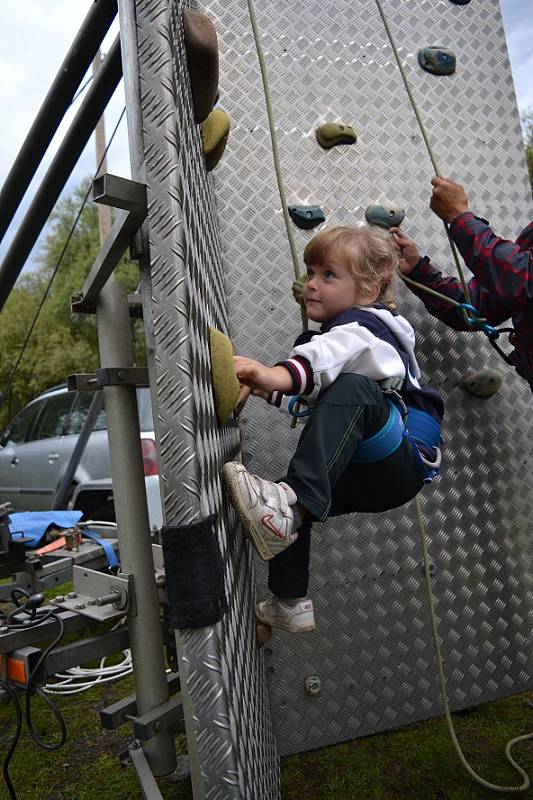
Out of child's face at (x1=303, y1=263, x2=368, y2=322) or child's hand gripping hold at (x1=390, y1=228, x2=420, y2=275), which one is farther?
child's hand gripping hold at (x1=390, y1=228, x2=420, y2=275)

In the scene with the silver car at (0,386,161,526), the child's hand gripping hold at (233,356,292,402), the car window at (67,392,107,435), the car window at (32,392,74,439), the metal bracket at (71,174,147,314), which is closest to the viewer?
the metal bracket at (71,174,147,314)

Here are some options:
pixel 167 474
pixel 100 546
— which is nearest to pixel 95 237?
pixel 100 546

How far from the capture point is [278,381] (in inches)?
73.6

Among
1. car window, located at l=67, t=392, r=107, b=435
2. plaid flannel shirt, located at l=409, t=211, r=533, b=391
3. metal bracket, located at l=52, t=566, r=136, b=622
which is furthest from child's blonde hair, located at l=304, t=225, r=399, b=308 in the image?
car window, located at l=67, t=392, r=107, b=435

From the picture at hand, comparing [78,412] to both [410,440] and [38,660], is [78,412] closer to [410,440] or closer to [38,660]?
[38,660]

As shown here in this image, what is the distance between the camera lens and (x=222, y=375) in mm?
1646

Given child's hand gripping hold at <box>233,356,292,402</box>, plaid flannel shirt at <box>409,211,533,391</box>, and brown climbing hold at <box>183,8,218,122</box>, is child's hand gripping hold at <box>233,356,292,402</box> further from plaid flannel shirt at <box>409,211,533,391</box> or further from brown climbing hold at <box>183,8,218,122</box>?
plaid flannel shirt at <box>409,211,533,391</box>

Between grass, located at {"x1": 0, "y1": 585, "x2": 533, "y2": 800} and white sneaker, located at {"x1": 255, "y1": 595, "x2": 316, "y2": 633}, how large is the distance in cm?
67

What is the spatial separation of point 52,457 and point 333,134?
215 inches

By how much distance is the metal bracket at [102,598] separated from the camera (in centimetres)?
196

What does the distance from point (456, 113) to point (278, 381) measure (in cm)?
195

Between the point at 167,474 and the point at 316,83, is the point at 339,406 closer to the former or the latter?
the point at 167,474

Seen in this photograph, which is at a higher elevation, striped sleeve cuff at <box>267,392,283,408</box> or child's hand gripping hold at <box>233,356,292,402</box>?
child's hand gripping hold at <box>233,356,292,402</box>

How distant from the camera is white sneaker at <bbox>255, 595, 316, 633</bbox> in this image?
2.10 m
